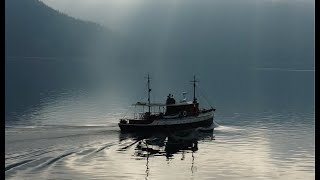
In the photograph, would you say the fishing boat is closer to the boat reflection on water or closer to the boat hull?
the boat hull

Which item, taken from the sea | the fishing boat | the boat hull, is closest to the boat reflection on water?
the sea

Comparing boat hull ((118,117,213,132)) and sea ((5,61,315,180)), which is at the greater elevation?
boat hull ((118,117,213,132))

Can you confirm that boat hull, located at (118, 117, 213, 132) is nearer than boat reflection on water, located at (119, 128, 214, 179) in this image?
No

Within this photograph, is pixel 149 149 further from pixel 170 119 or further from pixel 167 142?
pixel 170 119

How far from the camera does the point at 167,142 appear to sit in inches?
2793

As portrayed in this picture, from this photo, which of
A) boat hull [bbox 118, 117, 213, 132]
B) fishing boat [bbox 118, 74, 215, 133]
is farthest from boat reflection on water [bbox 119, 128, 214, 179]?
fishing boat [bbox 118, 74, 215, 133]

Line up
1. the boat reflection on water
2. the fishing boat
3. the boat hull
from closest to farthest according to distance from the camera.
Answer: the boat reflection on water, the boat hull, the fishing boat

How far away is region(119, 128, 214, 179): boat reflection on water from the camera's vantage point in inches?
2452

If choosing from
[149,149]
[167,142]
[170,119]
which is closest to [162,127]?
[170,119]

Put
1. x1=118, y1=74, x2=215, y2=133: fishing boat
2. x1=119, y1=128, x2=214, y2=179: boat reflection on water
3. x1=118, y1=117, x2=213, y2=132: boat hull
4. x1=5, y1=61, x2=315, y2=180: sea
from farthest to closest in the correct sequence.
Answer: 1. x1=118, y1=74, x2=215, y2=133: fishing boat
2. x1=118, y1=117, x2=213, y2=132: boat hull
3. x1=119, y1=128, x2=214, y2=179: boat reflection on water
4. x1=5, y1=61, x2=315, y2=180: sea

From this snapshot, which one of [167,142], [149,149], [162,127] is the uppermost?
[162,127]

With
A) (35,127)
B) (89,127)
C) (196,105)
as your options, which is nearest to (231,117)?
(196,105)

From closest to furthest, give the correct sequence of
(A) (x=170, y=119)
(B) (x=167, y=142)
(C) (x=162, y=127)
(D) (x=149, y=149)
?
(D) (x=149, y=149), (B) (x=167, y=142), (C) (x=162, y=127), (A) (x=170, y=119)

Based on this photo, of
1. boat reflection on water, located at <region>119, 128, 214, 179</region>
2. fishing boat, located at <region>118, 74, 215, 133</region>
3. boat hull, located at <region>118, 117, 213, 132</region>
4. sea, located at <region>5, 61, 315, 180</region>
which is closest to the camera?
sea, located at <region>5, 61, 315, 180</region>
